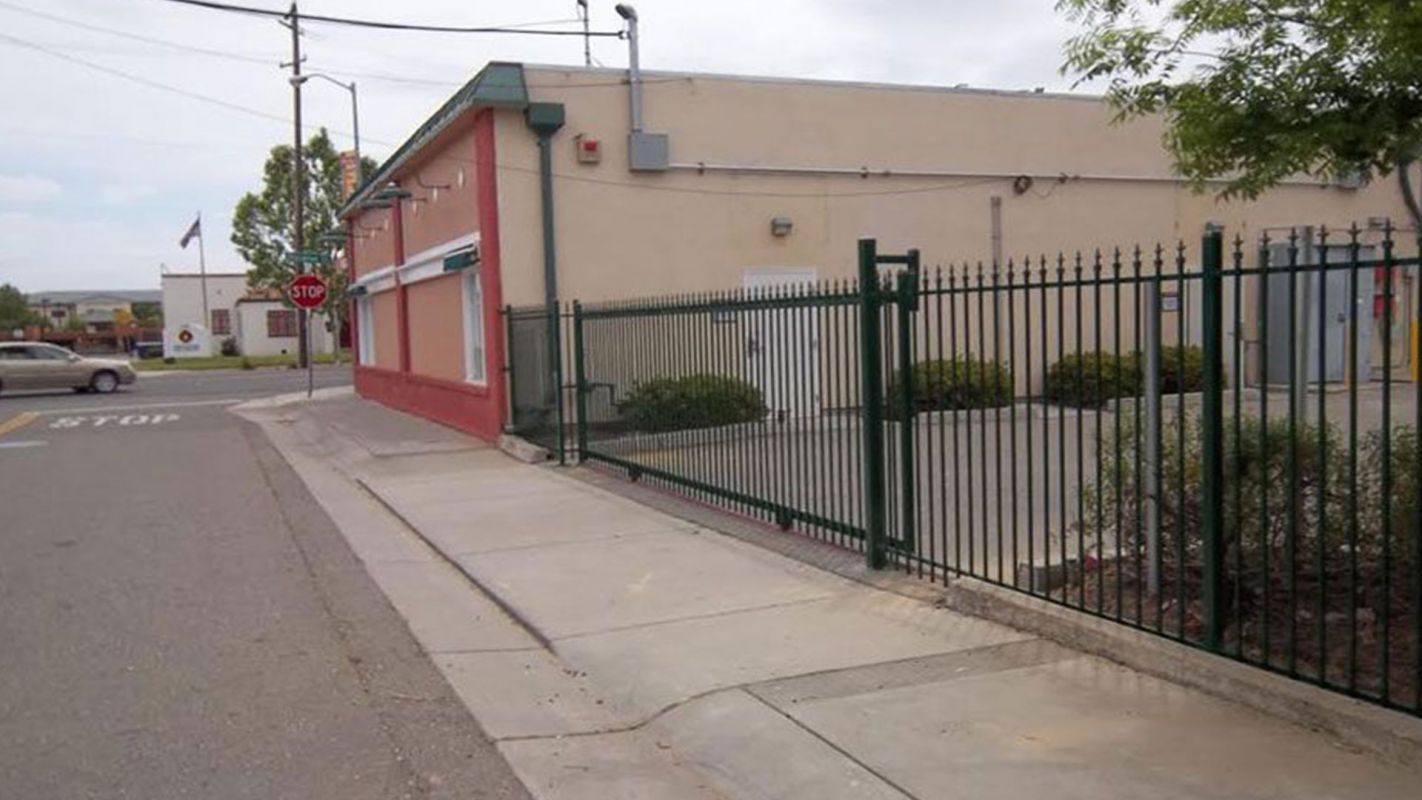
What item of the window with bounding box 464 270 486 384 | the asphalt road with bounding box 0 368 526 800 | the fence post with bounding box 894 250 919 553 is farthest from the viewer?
the window with bounding box 464 270 486 384

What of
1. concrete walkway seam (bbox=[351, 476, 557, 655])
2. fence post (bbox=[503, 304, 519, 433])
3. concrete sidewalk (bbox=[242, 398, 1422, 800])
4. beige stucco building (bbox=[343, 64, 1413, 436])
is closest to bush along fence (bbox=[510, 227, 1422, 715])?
concrete sidewalk (bbox=[242, 398, 1422, 800])

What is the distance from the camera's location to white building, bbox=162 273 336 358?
7650 centimetres

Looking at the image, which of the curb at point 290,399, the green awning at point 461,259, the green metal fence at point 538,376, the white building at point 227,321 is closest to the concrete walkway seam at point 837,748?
the green metal fence at point 538,376

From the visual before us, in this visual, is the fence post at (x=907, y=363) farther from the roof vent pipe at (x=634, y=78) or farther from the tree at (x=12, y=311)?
the tree at (x=12, y=311)

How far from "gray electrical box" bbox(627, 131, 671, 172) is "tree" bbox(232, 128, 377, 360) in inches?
1587

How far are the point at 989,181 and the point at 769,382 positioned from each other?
431 inches

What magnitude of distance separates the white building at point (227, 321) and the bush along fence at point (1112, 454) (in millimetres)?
55068

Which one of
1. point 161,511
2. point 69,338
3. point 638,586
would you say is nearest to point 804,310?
point 638,586

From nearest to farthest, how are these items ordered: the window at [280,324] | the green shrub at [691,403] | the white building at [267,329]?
the green shrub at [691,403] < the window at [280,324] < the white building at [267,329]

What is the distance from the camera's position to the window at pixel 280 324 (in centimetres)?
8031

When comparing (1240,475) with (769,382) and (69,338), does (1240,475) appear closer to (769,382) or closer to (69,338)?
(769,382)

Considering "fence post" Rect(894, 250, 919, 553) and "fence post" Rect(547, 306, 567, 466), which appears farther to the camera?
"fence post" Rect(547, 306, 567, 466)

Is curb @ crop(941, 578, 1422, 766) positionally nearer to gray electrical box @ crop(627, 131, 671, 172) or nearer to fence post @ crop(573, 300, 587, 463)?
fence post @ crop(573, 300, 587, 463)

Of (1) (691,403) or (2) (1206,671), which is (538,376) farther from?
(2) (1206,671)
